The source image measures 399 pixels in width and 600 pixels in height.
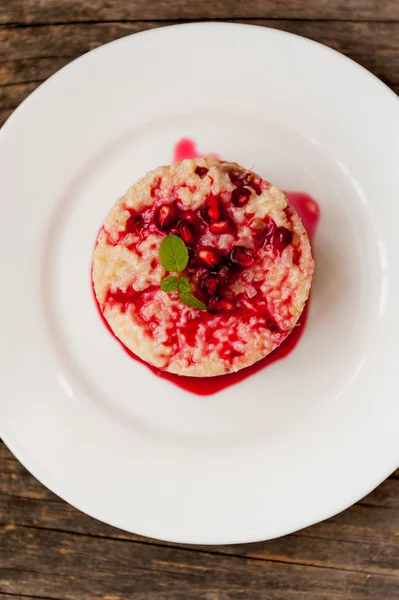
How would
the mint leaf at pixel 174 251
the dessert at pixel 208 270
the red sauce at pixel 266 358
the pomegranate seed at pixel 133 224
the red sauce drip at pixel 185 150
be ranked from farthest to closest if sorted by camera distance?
the red sauce drip at pixel 185 150
the red sauce at pixel 266 358
the pomegranate seed at pixel 133 224
the dessert at pixel 208 270
the mint leaf at pixel 174 251

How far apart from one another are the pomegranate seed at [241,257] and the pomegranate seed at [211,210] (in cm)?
19

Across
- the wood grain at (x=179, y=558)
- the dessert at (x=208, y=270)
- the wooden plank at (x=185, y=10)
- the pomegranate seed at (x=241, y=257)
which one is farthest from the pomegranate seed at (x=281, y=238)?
the wood grain at (x=179, y=558)

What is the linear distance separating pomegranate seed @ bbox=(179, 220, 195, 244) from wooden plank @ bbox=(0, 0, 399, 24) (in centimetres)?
140

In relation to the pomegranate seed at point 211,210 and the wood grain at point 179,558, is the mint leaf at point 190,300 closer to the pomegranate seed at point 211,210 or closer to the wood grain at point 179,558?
the pomegranate seed at point 211,210

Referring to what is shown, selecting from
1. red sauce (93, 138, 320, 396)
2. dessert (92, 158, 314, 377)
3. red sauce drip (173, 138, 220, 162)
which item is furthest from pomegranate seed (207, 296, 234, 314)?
red sauce drip (173, 138, 220, 162)

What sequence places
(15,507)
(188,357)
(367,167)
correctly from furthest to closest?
1. (15,507)
2. (367,167)
3. (188,357)

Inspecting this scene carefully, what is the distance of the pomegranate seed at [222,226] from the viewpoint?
2.93 meters

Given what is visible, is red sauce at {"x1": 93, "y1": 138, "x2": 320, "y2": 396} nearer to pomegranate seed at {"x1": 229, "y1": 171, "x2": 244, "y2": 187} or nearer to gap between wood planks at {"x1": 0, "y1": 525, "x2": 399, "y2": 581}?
pomegranate seed at {"x1": 229, "y1": 171, "x2": 244, "y2": 187}

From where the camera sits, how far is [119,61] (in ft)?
10.9

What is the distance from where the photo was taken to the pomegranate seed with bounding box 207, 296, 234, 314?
2.93 m

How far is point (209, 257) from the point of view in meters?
2.91

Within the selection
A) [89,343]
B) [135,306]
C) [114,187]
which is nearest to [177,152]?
[114,187]

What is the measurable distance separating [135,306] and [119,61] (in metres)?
1.43

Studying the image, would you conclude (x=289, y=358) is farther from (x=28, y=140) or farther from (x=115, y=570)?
(x=28, y=140)
